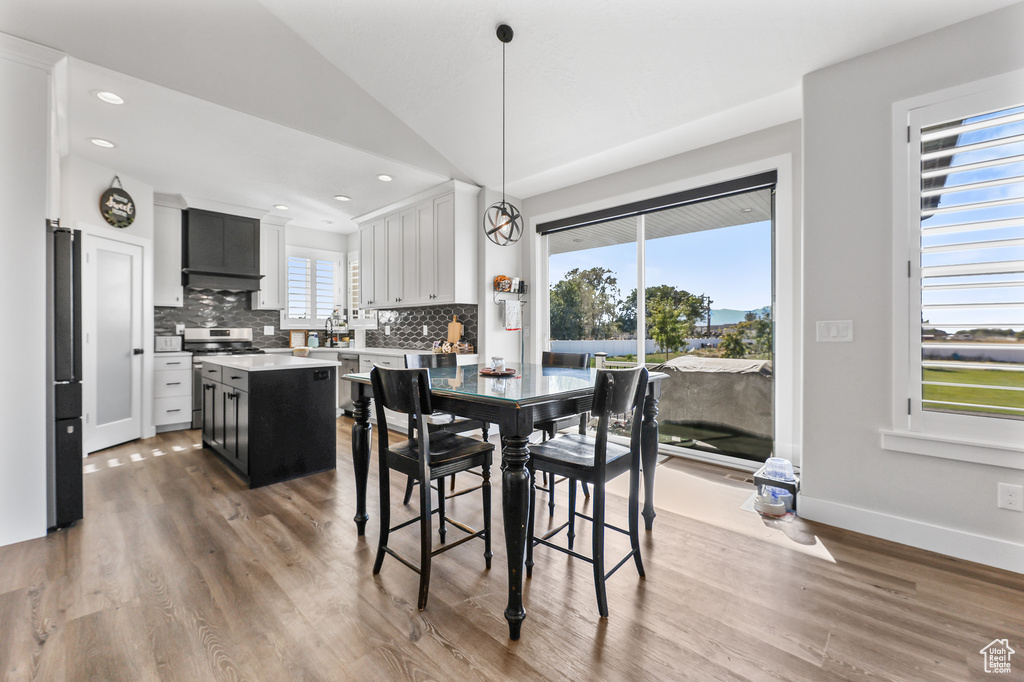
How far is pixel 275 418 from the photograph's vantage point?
3.20m

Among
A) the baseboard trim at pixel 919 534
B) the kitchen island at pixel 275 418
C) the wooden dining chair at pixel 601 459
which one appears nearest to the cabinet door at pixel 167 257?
the kitchen island at pixel 275 418

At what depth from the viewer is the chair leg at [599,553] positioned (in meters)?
1.70

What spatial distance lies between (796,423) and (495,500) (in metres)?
2.23

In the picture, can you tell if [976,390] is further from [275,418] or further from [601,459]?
[275,418]

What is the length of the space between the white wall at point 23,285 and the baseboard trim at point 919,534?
4478 mm

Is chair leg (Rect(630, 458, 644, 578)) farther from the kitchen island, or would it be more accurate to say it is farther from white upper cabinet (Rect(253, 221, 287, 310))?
white upper cabinet (Rect(253, 221, 287, 310))

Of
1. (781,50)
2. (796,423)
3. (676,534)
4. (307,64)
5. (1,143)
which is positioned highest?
(307,64)

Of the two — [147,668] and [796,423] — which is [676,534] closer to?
[796,423]

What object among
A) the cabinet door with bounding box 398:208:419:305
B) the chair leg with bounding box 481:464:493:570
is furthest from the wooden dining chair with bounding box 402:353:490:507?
the cabinet door with bounding box 398:208:419:305

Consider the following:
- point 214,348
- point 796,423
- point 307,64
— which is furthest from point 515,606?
point 214,348

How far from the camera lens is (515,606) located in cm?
159

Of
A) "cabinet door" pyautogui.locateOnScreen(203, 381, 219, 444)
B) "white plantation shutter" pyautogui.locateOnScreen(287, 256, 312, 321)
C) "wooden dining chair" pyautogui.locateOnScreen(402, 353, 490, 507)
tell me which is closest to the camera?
"wooden dining chair" pyautogui.locateOnScreen(402, 353, 490, 507)

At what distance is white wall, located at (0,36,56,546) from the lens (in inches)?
90.3

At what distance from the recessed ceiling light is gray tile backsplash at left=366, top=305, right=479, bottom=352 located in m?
3.20
